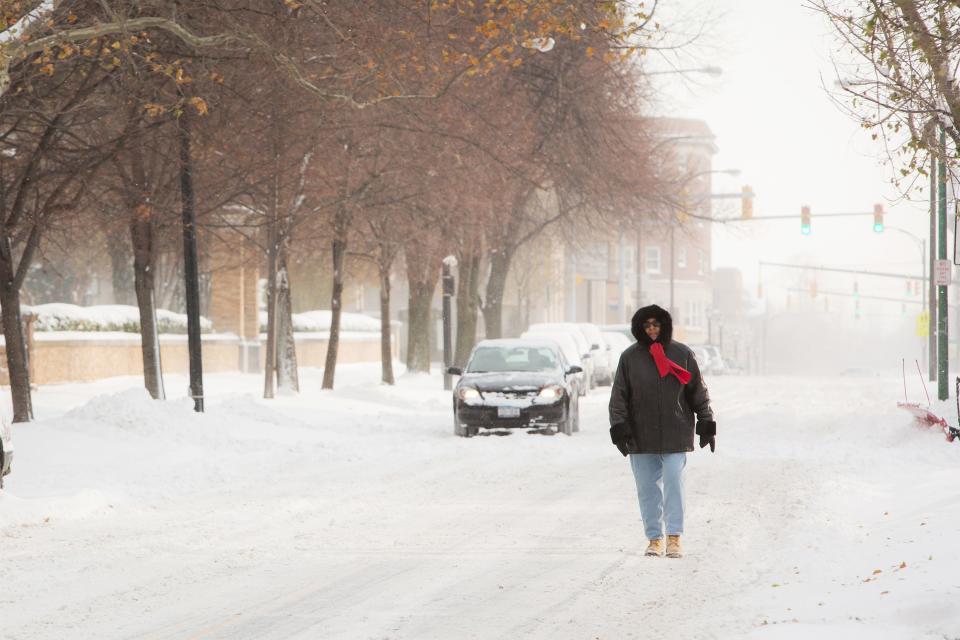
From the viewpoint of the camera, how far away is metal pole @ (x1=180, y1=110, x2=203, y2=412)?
22469 mm

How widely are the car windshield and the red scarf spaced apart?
44.6 ft

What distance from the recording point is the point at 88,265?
60.0m

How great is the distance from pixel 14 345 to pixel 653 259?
107861 mm

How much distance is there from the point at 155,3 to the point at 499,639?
1218cm

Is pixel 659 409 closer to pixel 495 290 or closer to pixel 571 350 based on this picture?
pixel 571 350

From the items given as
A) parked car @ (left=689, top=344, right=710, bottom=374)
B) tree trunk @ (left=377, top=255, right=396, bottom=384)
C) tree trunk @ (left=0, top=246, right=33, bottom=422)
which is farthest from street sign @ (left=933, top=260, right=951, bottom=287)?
parked car @ (left=689, top=344, right=710, bottom=374)

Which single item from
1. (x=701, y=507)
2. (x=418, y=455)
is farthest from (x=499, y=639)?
(x=418, y=455)

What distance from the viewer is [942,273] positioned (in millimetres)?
28156

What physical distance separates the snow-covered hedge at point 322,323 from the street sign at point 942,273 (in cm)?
2704

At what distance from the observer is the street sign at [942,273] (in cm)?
2802

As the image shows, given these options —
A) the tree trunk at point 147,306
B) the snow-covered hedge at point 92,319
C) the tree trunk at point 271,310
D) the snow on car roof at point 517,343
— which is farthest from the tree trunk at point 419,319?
the snow on car roof at point 517,343

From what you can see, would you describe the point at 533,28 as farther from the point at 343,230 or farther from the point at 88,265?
the point at 88,265

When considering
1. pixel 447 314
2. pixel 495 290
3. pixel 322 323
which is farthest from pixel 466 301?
pixel 322 323

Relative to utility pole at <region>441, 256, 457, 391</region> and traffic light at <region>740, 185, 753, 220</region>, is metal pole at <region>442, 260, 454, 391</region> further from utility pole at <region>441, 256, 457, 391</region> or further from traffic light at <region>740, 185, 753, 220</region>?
traffic light at <region>740, 185, 753, 220</region>
